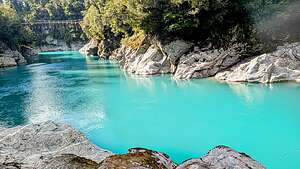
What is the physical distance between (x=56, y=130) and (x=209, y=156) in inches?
362

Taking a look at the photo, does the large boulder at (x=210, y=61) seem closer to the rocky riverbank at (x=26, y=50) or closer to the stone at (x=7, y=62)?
the stone at (x=7, y=62)

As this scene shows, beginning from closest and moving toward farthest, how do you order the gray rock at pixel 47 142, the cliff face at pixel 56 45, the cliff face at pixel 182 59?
1. the gray rock at pixel 47 142
2. the cliff face at pixel 182 59
3. the cliff face at pixel 56 45

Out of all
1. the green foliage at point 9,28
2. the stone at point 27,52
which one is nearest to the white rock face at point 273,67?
the green foliage at point 9,28

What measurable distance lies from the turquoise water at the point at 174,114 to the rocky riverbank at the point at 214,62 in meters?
1.25

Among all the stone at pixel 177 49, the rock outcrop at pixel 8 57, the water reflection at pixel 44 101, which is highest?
the stone at pixel 177 49

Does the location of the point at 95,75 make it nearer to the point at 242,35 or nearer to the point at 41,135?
the point at 242,35

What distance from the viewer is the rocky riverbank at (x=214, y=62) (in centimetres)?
2656

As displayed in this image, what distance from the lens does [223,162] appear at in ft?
19.4

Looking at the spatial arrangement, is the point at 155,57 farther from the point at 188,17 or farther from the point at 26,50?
the point at 26,50

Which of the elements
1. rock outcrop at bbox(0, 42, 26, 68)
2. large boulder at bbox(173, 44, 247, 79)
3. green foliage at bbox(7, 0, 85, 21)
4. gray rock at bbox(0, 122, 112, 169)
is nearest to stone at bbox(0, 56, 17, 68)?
rock outcrop at bbox(0, 42, 26, 68)

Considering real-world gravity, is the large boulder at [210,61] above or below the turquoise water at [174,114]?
above

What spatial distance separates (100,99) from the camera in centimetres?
2675

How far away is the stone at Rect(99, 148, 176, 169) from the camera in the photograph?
587 cm

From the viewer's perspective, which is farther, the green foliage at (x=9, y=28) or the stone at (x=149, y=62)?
the green foliage at (x=9, y=28)
